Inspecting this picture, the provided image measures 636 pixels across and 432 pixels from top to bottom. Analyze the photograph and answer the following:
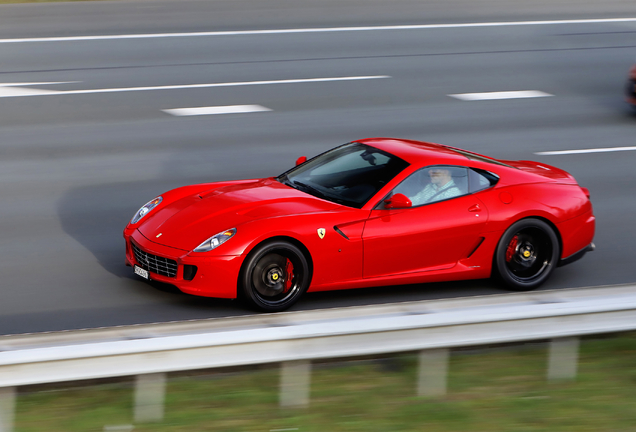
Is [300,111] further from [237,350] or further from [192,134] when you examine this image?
[237,350]

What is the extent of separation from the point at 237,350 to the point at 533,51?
51.0 feet

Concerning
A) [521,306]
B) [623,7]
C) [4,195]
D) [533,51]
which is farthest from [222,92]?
[623,7]

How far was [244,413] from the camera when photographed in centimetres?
445

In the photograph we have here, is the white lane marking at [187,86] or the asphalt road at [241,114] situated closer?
the asphalt road at [241,114]

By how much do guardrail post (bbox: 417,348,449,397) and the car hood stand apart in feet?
7.70

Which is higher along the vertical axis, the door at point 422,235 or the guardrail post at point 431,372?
the door at point 422,235

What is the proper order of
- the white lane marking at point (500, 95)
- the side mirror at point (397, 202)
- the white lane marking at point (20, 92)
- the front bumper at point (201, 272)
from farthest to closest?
1. the white lane marking at point (500, 95)
2. the white lane marking at point (20, 92)
3. the side mirror at point (397, 202)
4. the front bumper at point (201, 272)

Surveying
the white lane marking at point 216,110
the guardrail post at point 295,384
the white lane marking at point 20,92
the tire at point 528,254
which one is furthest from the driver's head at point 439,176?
the white lane marking at point 20,92

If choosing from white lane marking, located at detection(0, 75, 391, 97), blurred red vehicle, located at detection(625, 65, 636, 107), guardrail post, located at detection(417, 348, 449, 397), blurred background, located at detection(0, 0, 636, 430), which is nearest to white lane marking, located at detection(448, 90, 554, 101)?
blurred background, located at detection(0, 0, 636, 430)

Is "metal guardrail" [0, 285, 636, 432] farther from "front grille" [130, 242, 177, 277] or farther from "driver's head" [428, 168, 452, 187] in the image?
"driver's head" [428, 168, 452, 187]

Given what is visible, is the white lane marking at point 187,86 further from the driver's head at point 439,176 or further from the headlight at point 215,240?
the headlight at point 215,240

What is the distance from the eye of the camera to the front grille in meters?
6.64

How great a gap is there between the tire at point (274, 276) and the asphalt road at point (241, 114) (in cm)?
23

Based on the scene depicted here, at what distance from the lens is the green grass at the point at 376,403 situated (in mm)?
4359
